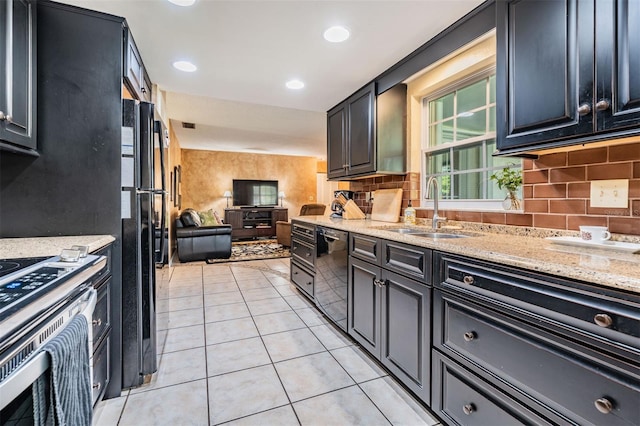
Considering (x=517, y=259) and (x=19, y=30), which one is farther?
(x=19, y=30)

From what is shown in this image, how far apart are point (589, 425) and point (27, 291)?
168cm

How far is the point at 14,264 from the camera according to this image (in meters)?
1.07

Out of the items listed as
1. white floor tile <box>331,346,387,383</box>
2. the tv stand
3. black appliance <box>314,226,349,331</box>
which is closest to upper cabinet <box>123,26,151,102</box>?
black appliance <box>314,226,349,331</box>

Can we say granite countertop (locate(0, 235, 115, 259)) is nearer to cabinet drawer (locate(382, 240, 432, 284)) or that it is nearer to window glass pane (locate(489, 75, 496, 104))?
cabinet drawer (locate(382, 240, 432, 284))

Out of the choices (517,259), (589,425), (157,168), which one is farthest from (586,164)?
(157,168)

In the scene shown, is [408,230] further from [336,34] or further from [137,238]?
[137,238]

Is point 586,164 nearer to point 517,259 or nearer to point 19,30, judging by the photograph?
point 517,259

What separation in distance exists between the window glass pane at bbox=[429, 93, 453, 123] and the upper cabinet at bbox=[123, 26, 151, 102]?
7.66 feet

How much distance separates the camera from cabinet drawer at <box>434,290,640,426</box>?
812 millimetres

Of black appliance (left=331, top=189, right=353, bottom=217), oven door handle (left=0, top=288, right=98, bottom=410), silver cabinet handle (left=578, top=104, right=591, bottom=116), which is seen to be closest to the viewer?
oven door handle (left=0, top=288, right=98, bottom=410)

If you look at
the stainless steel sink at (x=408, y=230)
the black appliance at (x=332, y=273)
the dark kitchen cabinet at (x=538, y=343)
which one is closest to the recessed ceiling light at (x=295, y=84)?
the black appliance at (x=332, y=273)

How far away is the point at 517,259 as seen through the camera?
3.45 feet

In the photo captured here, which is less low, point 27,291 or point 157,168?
point 157,168

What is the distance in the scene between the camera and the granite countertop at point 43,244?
1.23m
